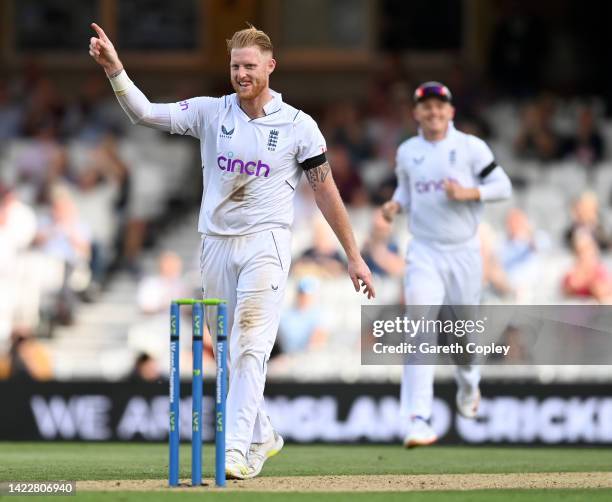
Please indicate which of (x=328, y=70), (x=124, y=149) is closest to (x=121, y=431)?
(x=124, y=149)

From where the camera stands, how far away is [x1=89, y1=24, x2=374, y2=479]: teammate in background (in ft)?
27.5

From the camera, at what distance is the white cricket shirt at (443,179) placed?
11031 mm

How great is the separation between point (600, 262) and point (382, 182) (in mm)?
2785

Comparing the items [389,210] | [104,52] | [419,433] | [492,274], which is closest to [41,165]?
[492,274]

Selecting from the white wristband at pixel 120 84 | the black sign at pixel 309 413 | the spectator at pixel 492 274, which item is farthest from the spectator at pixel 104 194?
the white wristband at pixel 120 84

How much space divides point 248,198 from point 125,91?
2.81 feet

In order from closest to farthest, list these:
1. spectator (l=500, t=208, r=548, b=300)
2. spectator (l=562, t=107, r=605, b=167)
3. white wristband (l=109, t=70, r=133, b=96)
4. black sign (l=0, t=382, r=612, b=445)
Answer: white wristband (l=109, t=70, r=133, b=96) < black sign (l=0, t=382, r=612, b=445) < spectator (l=500, t=208, r=548, b=300) < spectator (l=562, t=107, r=605, b=167)

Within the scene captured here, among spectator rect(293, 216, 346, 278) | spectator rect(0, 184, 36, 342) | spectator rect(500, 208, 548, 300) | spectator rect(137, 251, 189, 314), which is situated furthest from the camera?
spectator rect(0, 184, 36, 342)

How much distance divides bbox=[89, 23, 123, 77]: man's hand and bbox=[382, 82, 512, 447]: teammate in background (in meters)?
3.25

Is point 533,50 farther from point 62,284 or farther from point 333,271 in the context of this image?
point 62,284

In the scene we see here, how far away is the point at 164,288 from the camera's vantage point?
1596 centimetres

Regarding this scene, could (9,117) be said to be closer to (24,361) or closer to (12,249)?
(12,249)

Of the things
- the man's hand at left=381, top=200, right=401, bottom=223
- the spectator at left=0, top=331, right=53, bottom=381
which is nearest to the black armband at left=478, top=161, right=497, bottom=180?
the man's hand at left=381, top=200, right=401, bottom=223

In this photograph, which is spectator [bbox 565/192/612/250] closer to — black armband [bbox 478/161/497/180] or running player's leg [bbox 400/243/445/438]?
black armband [bbox 478/161/497/180]
